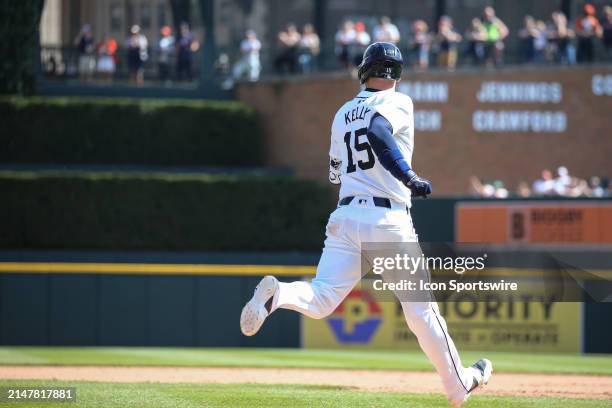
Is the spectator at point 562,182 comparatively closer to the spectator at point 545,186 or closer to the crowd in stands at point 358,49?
the spectator at point 545,186

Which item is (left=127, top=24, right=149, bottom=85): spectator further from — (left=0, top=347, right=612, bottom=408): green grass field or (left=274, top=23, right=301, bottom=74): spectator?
(left=0, top=347, right=612, bottom=408): green grass field

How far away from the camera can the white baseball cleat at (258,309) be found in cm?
653

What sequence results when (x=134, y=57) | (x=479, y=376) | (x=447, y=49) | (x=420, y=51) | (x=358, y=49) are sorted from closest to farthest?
(x=479, y=376) → (x=420, y=51) → (x=447, y=49) → (x=358, y=49) → (x=134, y=57)

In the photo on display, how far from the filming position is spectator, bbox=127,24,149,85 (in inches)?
906

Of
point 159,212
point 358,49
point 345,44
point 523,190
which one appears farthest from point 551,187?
point 159,212

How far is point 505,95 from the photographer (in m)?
22.4

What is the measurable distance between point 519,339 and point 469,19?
14.3 meters

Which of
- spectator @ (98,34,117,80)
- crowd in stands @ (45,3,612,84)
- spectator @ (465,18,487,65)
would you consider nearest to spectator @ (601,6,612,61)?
crowd in stands @ (45,3,612,84)

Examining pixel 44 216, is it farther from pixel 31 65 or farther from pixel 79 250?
pixel 31 65

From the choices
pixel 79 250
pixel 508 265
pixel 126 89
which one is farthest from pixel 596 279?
pixel 126 89

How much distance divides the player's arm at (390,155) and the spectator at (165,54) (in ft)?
57.1

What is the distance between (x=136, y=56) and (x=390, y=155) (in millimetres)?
17137

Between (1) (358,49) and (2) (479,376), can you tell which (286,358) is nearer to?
(2) (479,376)

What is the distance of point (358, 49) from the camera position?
74.9ft
